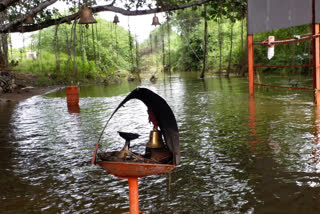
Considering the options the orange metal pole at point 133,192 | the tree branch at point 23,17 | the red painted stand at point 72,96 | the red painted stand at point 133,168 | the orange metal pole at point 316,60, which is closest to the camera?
the red painted stand at point 133,168

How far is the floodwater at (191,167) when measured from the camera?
12.5ft

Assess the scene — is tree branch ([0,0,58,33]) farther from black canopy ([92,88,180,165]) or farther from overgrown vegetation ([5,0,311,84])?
black canopy ([92,88,180,165])

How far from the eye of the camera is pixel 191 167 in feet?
16.1

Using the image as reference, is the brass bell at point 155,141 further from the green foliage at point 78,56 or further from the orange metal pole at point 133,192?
the green foliage at point 78,56

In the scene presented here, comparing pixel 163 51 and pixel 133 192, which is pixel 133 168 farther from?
pixel 163 51

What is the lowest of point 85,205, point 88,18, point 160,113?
point 85,205

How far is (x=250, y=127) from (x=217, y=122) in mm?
905

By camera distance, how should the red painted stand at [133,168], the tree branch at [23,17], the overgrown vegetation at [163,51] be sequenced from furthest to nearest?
the overgrown vegetation at [163,51] < the tree branch at [23,17] < the red painted stand at [133,168]

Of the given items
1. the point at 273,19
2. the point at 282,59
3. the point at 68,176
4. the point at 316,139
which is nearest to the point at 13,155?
the point at 68,176

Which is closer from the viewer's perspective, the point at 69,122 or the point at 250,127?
the point at 250,127

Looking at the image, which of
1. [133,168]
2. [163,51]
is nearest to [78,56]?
[163,51]

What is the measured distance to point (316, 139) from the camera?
19.2ft

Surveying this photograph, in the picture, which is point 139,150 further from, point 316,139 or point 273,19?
point 273,19

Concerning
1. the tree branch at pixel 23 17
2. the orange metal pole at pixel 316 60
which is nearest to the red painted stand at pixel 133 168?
the tree branch at pixel 23 17
